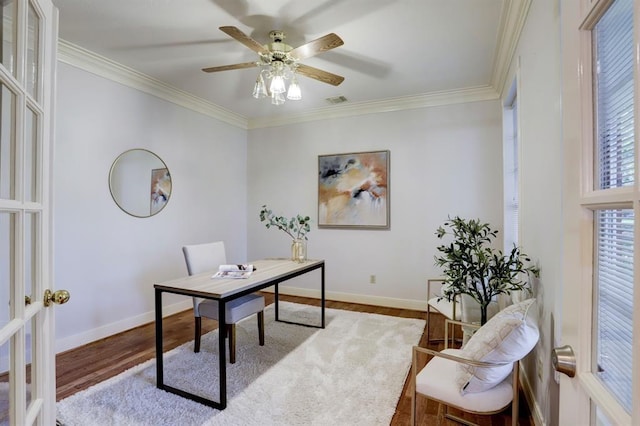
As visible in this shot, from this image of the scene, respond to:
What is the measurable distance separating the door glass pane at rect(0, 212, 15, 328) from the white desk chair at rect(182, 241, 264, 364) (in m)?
1.65

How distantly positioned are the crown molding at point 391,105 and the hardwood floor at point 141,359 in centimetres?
250

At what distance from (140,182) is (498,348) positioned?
3.42 meters

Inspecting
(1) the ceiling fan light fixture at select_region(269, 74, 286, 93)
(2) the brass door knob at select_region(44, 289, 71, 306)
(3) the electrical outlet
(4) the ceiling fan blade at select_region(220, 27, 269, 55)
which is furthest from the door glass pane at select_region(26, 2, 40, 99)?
(3) the electrical outlet

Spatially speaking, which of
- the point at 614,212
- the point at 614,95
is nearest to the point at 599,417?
the point at 614,212

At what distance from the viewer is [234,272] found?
8.16ft

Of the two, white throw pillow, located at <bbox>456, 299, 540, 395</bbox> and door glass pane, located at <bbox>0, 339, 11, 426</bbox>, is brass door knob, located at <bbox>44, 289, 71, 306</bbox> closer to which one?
door glass pane, located at <bbox>0, 339, 11, 426</bbox>

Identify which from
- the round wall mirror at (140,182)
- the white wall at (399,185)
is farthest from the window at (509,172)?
the round wall mirror at (140,182)

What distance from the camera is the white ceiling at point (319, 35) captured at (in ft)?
7.18

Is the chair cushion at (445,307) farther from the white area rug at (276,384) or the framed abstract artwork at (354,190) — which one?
the framed abstract artwork at (354,190)

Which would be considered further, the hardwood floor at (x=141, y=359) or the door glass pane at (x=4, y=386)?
the hardwood floor at (x=141, y=359)

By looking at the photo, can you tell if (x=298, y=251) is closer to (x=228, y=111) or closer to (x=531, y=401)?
(x=531, y=401)

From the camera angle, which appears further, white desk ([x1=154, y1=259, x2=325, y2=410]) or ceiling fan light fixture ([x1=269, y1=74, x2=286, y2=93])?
ceiling fan light fixture ([x1=269, y1=74, x2=286, y2=93])

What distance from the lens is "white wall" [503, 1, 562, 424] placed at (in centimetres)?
147

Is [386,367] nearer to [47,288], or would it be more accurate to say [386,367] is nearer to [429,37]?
[47,288]
